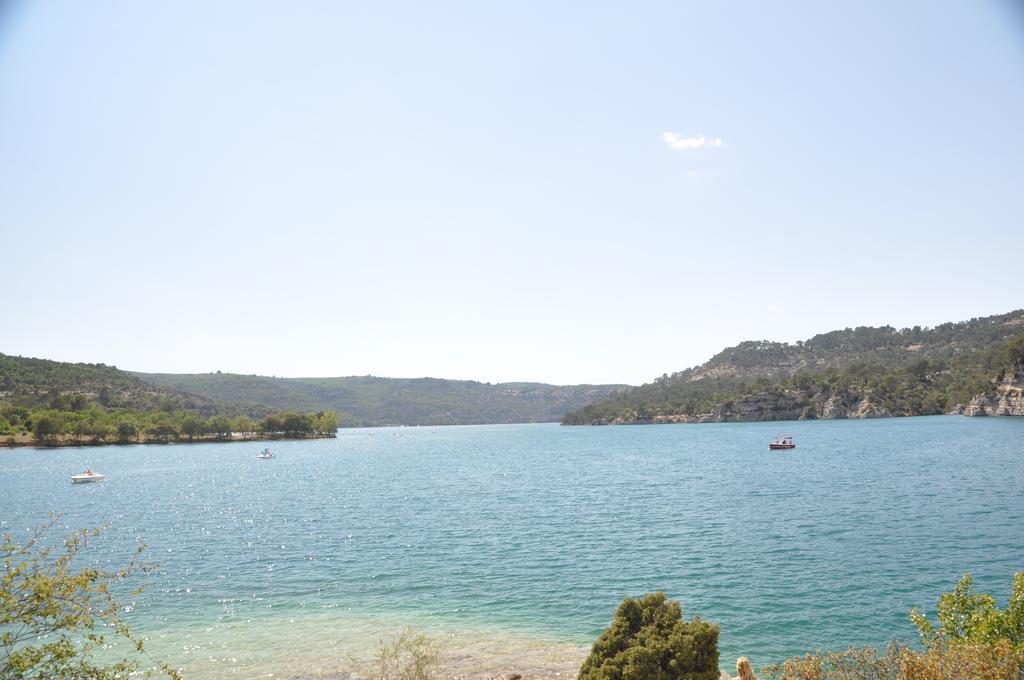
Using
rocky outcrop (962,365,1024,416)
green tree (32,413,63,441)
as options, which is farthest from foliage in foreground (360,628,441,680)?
rocky outcrop (962,365,1024,416)

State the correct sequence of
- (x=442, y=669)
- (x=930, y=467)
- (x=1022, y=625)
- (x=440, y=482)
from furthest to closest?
(x=440, y=482), (x=930, y=467), (x=442, y=669), (x=1022, y=625)

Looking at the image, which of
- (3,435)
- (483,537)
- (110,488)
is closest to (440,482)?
(483,537)

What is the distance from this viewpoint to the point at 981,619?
A: 45.4ft

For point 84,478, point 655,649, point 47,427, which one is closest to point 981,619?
point 655,649

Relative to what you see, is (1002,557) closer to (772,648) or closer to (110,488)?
(772,648)

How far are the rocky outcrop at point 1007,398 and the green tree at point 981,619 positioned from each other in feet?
729

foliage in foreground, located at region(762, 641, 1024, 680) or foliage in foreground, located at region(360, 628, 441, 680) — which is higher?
foliage in foreground, located at region(762, 641, 1024, 680)

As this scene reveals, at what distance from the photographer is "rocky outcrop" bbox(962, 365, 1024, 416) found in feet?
611

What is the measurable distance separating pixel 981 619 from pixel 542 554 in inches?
1075

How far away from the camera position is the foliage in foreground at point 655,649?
13523mm

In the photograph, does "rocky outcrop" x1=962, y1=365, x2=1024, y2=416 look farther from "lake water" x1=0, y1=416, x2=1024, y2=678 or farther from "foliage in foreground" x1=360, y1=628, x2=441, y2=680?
"foliage in foreground" x1=360, y1=628, x2=441, y2=680

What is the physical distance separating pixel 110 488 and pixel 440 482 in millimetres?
48476

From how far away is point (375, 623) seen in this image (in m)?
26.9

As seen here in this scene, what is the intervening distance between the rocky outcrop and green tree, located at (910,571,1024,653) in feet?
729
